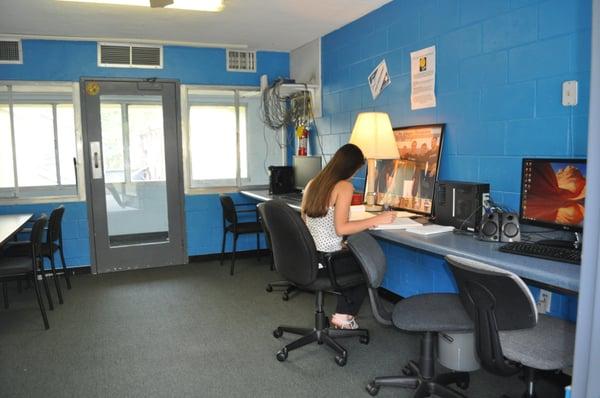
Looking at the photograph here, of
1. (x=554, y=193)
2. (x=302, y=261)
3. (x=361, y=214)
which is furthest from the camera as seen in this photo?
(x=361, y=214)

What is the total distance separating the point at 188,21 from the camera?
4.23 meters

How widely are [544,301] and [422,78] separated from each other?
172 centimetres

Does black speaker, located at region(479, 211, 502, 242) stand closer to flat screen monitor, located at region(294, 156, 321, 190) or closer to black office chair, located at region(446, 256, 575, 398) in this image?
black office chair, located at region(446, 256, 575, 398)

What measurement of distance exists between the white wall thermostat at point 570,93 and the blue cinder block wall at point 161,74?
378cm

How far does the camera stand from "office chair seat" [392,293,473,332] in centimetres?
212

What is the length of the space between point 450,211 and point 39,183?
4.28 m

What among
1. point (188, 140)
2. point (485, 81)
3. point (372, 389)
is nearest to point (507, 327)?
point (372, 389)

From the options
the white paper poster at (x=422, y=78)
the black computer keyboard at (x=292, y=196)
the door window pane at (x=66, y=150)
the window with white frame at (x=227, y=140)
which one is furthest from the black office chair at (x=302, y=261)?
the door window pane at (x=66, y=150)

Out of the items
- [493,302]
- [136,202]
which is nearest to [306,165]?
[136,202]

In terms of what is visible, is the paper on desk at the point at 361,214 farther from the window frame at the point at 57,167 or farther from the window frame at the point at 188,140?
the window frame at the point at 57,167

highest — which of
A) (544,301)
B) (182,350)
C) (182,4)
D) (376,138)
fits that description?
(182,4)

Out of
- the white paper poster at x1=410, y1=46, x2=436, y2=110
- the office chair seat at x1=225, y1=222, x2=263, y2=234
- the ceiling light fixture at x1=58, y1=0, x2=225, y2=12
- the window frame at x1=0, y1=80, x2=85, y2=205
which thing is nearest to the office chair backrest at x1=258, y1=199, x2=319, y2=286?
the white paper poster at x1=410, y1=46, x2=436, y2=110

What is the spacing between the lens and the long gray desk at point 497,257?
1.81 meters

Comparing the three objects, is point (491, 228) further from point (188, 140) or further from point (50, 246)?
point (188, 140)
